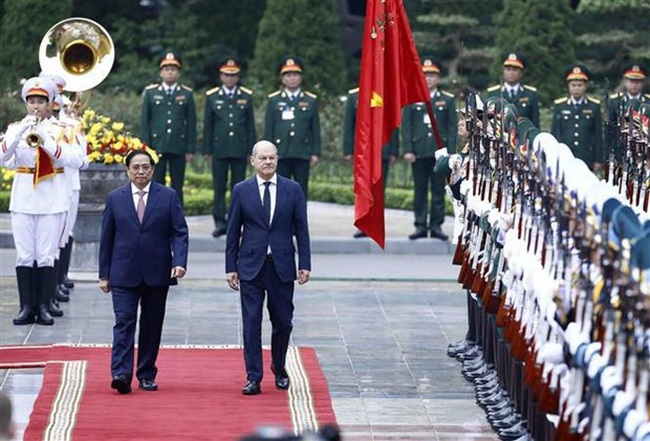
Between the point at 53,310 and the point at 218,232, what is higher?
the point at 53,310

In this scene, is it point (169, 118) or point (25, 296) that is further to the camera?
point (169, 118)

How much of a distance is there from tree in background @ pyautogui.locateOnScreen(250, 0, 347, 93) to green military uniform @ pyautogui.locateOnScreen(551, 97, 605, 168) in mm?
11329

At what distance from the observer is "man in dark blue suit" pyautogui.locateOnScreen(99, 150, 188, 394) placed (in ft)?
41.2

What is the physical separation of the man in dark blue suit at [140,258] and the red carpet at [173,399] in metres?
0.30

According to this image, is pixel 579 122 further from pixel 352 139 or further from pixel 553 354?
pixel 553 354

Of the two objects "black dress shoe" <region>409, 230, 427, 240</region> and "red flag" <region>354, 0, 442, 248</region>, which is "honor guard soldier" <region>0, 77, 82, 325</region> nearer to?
"red flag" <region>354, 0, 442, 248</region>

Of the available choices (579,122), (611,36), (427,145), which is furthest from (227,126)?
(611,36)

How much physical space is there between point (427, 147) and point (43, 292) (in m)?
6.77

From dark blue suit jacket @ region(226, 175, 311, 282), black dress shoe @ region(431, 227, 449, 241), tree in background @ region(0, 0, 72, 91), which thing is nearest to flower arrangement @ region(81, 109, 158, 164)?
black dress shoe @ region(431, 227, 449, 241)

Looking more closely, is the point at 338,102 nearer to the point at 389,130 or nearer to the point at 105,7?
the point at 105,7

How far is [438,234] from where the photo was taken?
70.8 ft

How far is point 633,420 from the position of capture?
7648 mm

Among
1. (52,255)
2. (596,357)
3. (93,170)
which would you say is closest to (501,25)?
(93,170)

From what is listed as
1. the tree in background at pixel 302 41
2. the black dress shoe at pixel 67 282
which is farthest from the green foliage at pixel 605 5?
the black dress shoe at pixel 67 282
